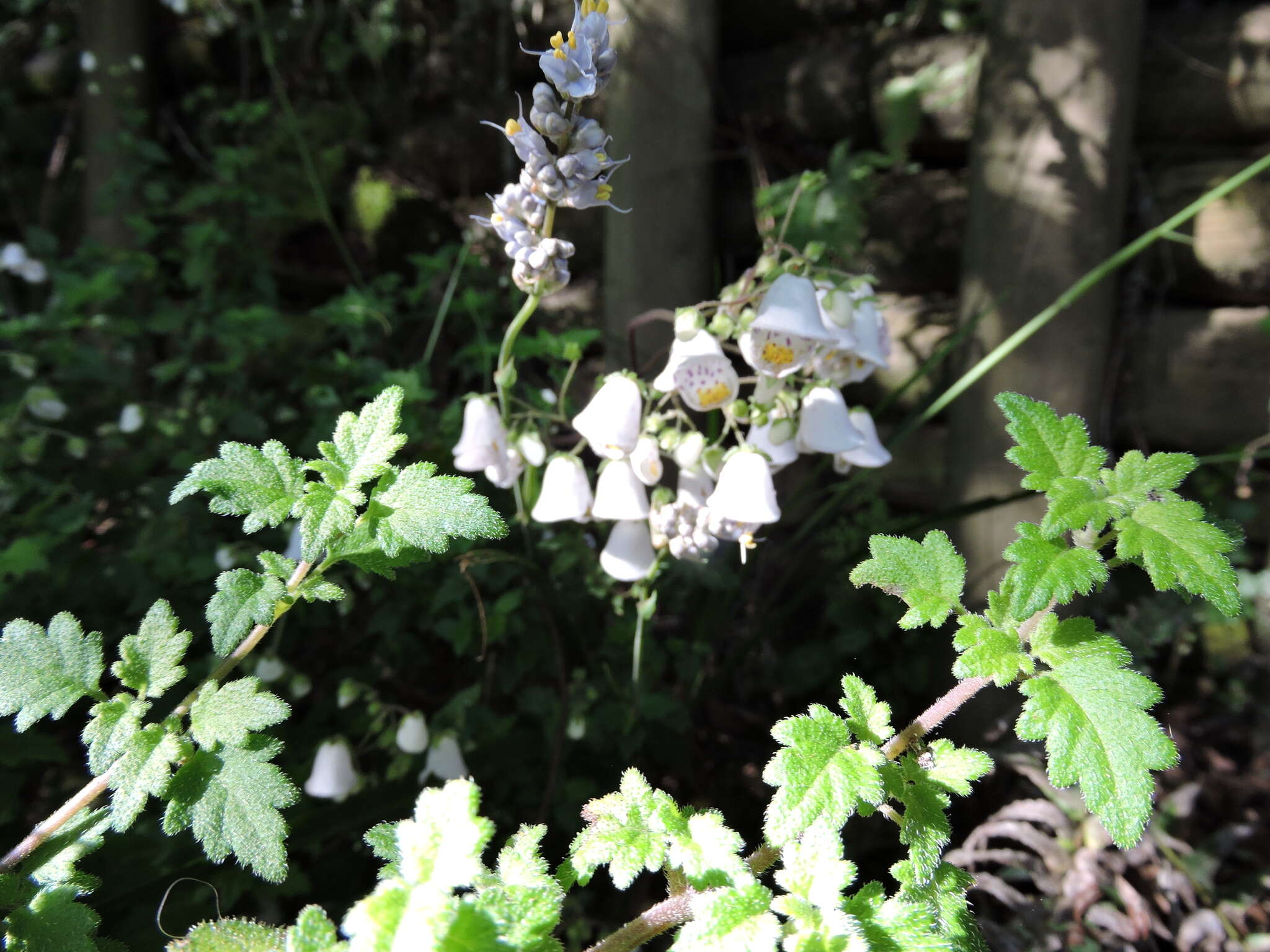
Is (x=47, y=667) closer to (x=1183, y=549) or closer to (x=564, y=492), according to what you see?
(x=564, y=492)

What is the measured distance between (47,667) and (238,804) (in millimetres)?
187

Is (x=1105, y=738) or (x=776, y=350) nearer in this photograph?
(x=1105, y=738)

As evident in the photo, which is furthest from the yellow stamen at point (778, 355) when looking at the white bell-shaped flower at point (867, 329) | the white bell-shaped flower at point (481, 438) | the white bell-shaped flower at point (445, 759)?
the white bell-shaped flower at point (445, 759)

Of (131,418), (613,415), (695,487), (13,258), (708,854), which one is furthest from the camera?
(13,258)

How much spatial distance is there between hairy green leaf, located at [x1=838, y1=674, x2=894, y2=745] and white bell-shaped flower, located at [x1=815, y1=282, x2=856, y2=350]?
405 mm

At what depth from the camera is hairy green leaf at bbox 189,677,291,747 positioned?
22.8 inches

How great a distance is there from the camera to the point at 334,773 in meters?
1.10

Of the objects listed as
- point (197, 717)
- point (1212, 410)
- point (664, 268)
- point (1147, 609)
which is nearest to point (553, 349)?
point (664, 268)

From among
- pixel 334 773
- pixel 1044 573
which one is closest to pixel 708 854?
pixel 1044 573

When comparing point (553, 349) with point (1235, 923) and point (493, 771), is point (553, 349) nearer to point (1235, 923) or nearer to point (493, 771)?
point (493, 771)

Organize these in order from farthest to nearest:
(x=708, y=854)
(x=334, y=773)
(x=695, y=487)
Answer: (x=334, y=773) < (x=695, y=487) < (x=708, y=854)

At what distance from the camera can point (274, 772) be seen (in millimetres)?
581

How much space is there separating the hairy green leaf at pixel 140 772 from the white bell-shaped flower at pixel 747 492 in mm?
524

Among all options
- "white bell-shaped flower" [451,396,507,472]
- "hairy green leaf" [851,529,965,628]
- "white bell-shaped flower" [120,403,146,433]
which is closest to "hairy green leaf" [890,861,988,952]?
"hairy green leaf" [851,529,965,628]
